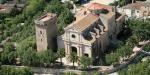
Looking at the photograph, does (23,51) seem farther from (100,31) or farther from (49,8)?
(49,8)

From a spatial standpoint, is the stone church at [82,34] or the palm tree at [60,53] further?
the stone church at [82,34]

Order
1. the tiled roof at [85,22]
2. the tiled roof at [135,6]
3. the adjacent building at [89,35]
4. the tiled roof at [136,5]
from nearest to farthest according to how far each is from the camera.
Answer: the adjacent building at [89,35] < the tiled roof at [85,22] < the tiled roof at [136,5] < the tiled roof at [135,6]

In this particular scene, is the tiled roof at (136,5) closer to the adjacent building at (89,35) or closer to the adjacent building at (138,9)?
the adjacent building at (138,9)

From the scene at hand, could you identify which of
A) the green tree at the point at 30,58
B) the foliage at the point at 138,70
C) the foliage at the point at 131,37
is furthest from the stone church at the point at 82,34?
the foliage at the point at 138,70

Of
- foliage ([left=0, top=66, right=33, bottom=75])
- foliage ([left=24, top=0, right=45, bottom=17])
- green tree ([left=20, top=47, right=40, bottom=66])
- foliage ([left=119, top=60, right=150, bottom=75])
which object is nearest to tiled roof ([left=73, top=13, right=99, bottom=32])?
green tree ([left=20, top=47, right=40, bottom=66])

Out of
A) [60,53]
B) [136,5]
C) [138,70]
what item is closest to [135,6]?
[136,5]

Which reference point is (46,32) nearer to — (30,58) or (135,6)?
(30,58)

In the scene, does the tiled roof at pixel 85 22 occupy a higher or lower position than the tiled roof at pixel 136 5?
lower
